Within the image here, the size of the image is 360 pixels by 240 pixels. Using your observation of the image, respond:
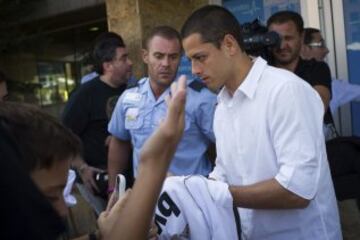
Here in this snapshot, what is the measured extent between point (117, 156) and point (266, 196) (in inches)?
69.5

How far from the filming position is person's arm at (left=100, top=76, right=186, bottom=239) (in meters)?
1.40

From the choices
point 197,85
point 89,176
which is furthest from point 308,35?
point 89,176

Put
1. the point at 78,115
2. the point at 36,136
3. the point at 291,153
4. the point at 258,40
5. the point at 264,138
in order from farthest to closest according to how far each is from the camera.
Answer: the point at 78,115
the point at 258,40
the point at 264,138
the point at 291,153
the point at 36,136

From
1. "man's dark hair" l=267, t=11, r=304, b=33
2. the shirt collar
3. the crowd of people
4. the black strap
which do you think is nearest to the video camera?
the crowd of people

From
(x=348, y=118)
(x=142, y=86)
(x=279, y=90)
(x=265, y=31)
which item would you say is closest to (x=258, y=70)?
(x=279, y=90)

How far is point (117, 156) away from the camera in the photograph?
12.3 feet

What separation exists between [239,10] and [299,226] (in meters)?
3.62

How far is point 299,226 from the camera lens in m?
2.28

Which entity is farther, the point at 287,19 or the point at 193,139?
the point at 287,19

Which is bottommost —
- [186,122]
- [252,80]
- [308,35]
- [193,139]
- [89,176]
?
[89,176]

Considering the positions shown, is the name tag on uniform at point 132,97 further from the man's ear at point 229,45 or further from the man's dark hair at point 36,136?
the man's dark hair at point 36,136

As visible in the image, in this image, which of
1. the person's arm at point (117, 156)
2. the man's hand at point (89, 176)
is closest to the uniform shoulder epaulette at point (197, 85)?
the person's arm at point (117, 156)

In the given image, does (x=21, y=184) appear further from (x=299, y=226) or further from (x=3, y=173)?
(x=299, y=226)

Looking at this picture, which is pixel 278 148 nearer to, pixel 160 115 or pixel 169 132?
pixel 169 132
